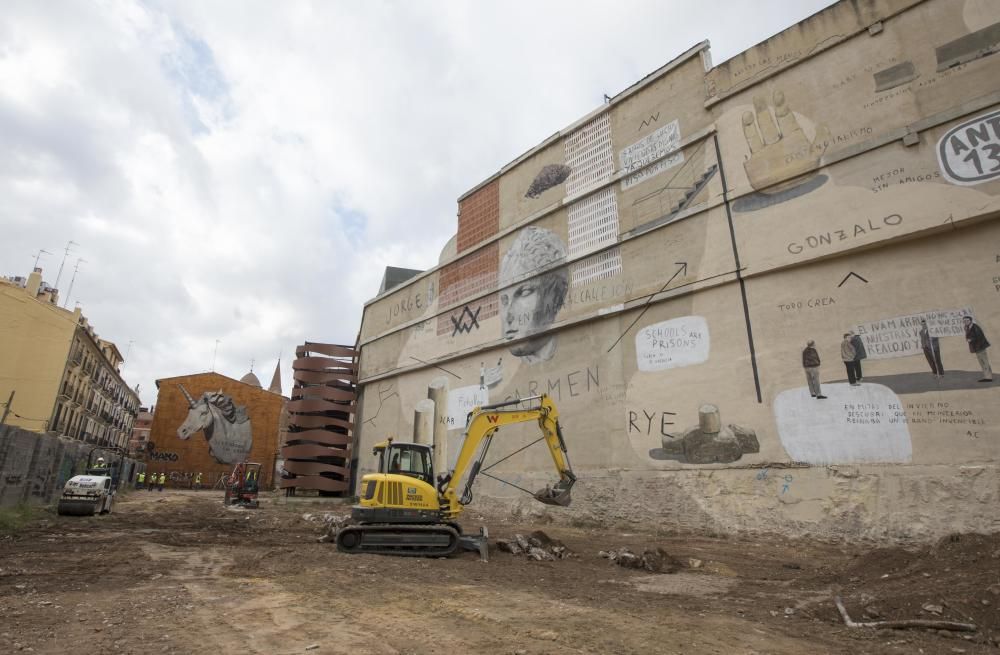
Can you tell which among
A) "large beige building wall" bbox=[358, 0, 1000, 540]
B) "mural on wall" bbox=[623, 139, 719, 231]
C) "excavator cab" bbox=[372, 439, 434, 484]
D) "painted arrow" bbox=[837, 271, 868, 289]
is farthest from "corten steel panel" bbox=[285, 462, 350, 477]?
"painted arrow" bbox=[837, 271, 868, 289]

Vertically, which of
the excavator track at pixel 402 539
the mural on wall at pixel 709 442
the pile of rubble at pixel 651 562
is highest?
the mural on wall at pixel 709 442

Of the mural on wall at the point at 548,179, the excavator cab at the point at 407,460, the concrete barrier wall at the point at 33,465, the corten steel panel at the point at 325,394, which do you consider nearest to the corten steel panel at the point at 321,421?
the corten steel panel at the point at 325,394

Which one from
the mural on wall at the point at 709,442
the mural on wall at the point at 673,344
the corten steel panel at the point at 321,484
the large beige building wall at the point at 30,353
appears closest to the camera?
the mural on wall at the point at 709,442

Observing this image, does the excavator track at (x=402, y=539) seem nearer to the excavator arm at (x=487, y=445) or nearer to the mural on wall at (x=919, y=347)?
the excavator arm at (x=487, y=445)

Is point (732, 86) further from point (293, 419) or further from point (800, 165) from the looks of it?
point (293, 419)

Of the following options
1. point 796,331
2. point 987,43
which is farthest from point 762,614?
point 987,43

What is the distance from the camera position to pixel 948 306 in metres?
11.0

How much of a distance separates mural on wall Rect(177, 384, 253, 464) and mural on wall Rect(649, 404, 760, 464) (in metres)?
48.3

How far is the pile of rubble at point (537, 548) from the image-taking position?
35.4ft

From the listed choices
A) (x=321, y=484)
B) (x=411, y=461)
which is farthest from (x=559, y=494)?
(x=321, y=484)

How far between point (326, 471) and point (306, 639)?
1074 inches

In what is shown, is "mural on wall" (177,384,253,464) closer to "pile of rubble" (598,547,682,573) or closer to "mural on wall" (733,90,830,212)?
"pile of rubble" (598,547,682,573)

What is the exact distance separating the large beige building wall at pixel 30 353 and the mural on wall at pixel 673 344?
40750 millimetres

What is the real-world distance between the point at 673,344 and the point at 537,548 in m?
7.67
